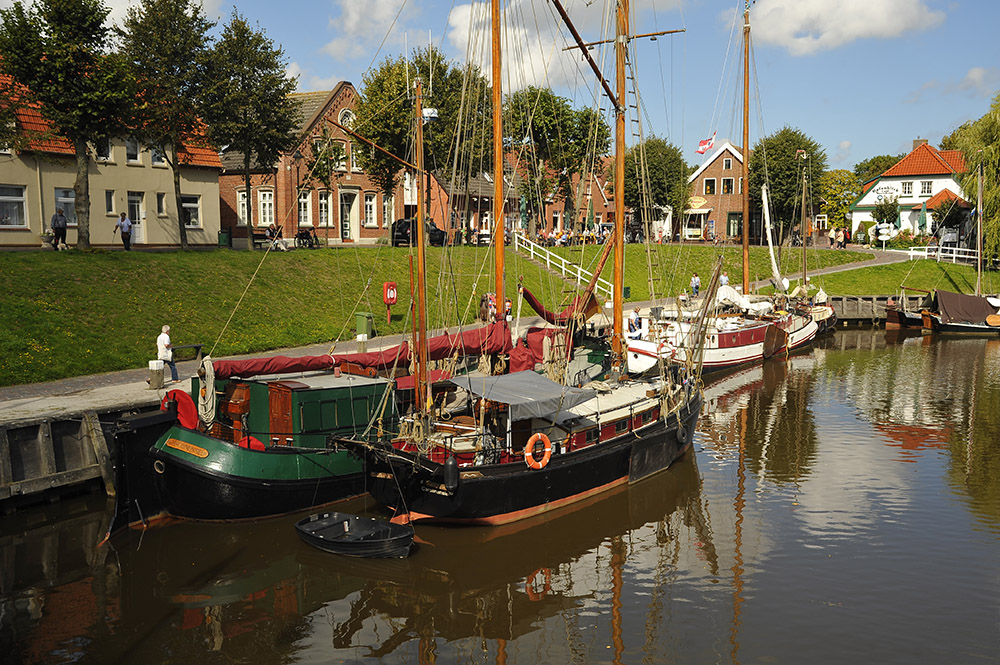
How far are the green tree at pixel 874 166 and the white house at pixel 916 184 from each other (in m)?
34.9

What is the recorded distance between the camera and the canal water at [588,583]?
42.8 feet

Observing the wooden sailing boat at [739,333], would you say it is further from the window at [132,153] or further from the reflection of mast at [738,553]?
the window at [132,153]

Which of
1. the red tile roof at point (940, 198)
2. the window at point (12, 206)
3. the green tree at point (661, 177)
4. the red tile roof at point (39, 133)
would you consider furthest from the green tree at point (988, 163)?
the window at point (12, 206)

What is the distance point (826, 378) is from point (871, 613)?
24520 mm

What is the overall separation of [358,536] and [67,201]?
109 feet

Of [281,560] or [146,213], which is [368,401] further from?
[146,213]

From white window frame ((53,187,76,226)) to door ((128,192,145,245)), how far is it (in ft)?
10.9

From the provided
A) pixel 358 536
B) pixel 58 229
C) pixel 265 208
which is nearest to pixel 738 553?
pixel 358 536

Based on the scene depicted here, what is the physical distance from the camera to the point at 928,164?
85125mm

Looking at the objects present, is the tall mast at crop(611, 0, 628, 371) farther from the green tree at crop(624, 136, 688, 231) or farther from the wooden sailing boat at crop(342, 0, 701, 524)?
the green tree at crop(624, 136, 688, 231)

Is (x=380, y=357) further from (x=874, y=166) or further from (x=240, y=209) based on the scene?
(x=874, y=166)

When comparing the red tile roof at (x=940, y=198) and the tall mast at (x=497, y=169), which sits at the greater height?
the red tile roof at (x=940, y=198)

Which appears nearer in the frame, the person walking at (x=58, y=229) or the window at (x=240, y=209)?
the person walking at (x=58, y=229)

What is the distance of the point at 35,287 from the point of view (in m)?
28.6
